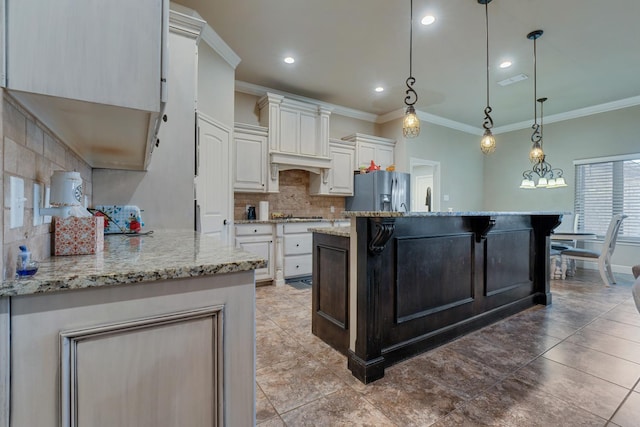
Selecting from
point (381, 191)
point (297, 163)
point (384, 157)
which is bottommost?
point (381, 191)

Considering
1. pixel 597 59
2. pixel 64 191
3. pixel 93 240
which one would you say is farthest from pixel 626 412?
pixel 597 59

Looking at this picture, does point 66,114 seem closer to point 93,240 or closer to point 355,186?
point 93,240

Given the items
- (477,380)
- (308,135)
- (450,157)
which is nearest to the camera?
(477,380)

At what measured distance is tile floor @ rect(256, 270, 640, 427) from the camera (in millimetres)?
1503

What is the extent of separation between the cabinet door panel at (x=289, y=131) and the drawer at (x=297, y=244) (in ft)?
4.38

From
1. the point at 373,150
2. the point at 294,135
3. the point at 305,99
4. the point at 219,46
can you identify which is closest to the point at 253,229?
the point at 294,135

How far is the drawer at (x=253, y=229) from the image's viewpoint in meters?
3.84

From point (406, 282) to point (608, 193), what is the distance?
550 centimetres

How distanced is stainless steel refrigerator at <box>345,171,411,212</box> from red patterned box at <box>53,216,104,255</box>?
4.17m

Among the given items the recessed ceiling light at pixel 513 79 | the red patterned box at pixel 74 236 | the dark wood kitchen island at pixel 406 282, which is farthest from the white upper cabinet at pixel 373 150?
the red patterned box at pixel 74 236

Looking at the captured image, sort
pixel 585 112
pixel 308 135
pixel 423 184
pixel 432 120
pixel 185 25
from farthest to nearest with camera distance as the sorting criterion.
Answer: pixel 423 184 → pixel 432 120 → pixel 585 112 → pixel 308 135 → pixel 185 25

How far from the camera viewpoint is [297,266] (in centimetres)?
427

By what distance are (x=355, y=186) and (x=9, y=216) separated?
4.81 meters

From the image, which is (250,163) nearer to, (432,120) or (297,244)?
(297,244)
